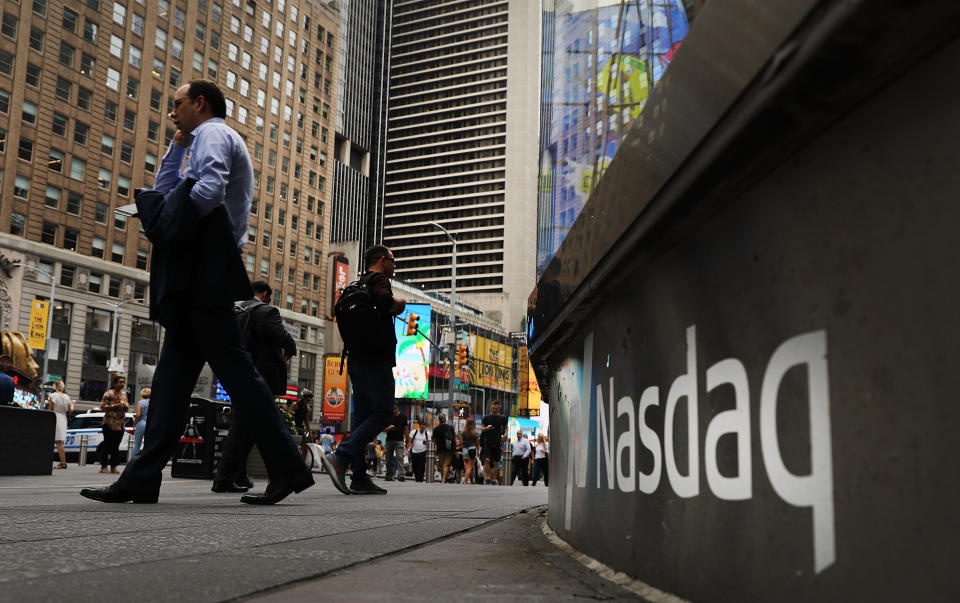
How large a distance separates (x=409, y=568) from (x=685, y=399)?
904 mm

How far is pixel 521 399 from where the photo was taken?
96.4 m

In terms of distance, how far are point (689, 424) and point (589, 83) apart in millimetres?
1202

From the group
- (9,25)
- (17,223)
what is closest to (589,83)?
(17,223)

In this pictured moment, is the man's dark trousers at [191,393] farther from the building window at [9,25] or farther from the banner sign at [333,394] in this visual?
the building window at [9,25]

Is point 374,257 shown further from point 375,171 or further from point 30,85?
point 375,171

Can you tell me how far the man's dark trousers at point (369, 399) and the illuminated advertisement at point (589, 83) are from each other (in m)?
3.03

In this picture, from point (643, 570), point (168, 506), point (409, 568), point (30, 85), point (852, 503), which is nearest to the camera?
point (852, 503)

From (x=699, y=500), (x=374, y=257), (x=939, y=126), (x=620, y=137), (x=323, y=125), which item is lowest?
(x=699, y=500)

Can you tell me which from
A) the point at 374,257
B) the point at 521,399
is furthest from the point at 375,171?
the point at 374,257

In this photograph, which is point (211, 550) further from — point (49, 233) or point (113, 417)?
point (49, 233)

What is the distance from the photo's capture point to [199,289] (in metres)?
3.93

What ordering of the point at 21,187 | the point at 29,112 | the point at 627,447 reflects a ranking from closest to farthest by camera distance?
→ the point at 627,447
the point at 21,187
the point at 29,112

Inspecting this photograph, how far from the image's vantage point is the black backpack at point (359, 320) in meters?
6.29

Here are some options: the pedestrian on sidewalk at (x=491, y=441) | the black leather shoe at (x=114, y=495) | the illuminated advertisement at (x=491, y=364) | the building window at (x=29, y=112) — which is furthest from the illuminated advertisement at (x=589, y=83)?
the illuminated advertisement at (x=491, y=364)
